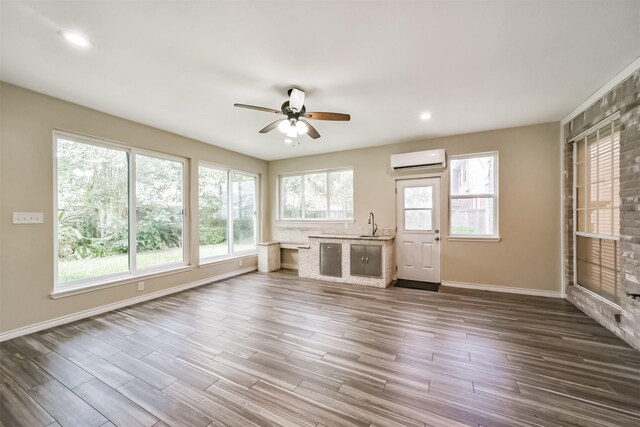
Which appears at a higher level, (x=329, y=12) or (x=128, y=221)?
(x=329, y=12)

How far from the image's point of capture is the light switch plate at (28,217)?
105 inches

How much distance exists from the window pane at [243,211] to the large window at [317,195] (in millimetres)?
748

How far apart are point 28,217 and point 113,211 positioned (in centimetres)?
86

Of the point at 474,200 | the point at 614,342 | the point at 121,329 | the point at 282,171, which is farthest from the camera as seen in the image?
the point at 282,171

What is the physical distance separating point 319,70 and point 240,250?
4437mm

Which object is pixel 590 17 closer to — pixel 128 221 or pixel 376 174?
pixel 376 174

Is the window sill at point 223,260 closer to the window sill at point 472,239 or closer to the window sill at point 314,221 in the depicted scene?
the window sill at point 314,221

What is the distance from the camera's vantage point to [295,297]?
154 inches

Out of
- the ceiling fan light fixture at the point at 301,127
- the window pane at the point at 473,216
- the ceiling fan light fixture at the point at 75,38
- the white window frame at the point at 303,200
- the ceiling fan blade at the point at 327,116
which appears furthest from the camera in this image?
the white window frame at the point at 303,200

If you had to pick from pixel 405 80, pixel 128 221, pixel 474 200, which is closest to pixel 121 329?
pixel 128 221

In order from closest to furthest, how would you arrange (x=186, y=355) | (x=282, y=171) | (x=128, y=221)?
(x=186, y=355) < (x=128, y=221) < (x=282, y=171)

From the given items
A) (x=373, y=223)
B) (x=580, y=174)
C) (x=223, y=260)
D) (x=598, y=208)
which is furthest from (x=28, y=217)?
(x=580, y=174)

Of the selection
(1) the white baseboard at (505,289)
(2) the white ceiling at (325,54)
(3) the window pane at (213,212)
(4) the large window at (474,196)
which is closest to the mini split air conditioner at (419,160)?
(4) the large window at (474,196)

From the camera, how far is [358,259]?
4.70 meters
